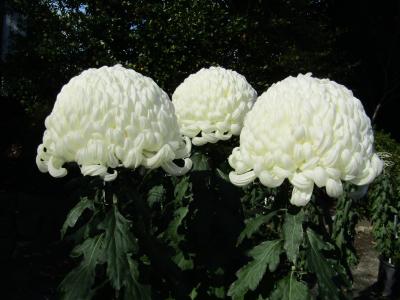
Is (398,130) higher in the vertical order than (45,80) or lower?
lower

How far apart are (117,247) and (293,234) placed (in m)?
0.60

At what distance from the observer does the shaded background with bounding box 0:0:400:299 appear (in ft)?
23.0

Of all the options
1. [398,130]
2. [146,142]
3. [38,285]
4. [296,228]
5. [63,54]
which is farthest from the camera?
[398,130]

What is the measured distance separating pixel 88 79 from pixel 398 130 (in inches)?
510

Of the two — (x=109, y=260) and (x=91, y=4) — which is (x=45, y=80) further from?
(x=109, y=260)

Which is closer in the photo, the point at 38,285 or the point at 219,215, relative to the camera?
the point at 219,215

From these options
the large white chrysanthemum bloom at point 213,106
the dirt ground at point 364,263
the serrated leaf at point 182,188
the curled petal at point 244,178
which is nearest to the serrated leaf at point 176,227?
the serrated leaf at point 182,188

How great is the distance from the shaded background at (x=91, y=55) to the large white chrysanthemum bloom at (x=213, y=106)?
13.2 feet

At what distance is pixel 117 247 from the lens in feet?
5.26

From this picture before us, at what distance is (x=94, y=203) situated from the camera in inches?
73.3

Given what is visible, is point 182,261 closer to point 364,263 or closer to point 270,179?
point 270,179

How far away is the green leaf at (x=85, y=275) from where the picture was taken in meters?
1.62

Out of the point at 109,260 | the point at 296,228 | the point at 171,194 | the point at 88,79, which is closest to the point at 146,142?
the point at 88,79

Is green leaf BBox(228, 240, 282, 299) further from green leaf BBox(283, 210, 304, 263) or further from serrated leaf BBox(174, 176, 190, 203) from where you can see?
serrated leaf BBox(174, 176, 190, 203)
